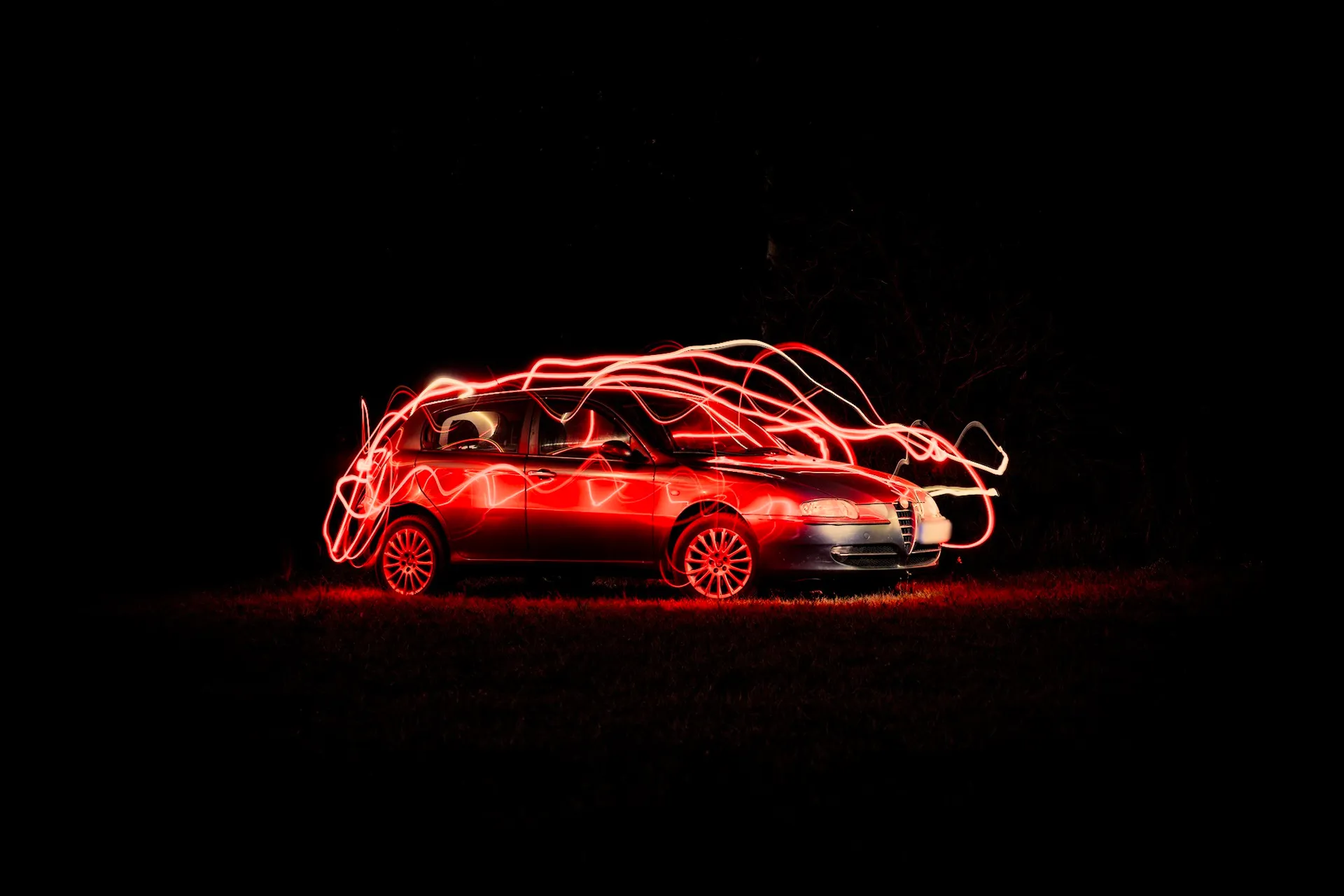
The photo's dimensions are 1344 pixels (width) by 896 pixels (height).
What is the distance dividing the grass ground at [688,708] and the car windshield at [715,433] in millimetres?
1779

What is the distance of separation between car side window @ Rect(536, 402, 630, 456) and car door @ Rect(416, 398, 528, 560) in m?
0.20

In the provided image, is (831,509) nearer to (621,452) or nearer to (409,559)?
(621,452)

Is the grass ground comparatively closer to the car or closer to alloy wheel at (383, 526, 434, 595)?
the car

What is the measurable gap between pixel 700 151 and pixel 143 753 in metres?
17.6

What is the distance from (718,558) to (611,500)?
39.6 inches

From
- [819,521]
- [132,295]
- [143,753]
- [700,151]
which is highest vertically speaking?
[700,151]

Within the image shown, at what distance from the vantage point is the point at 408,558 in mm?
12898

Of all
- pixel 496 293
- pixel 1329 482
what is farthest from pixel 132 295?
pixel 1329 482

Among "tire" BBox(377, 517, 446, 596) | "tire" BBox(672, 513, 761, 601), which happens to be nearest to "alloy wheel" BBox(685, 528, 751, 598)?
"tire" BBox(672, 513, 761, 601)

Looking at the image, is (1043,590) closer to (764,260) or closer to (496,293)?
(764,260)

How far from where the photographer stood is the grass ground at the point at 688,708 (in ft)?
18.4

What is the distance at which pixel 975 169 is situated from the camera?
21047 mm

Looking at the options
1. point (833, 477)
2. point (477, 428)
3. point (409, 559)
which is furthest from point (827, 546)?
point (409, 559)

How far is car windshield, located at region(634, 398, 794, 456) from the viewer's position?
12719 mm
